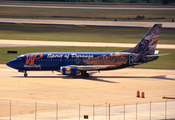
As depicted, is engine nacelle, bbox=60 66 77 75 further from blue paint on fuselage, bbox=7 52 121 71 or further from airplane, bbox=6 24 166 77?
blue paint on fuselage, bbox=7 52 121 71

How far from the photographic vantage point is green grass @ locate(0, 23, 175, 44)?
111312 millimetres

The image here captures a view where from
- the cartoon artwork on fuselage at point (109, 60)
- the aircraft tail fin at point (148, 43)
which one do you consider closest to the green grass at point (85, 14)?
the aircraft tail fin at point (148, 43)

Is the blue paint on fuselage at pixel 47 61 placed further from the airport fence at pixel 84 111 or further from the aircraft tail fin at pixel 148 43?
the airport fence at pixel 84 111

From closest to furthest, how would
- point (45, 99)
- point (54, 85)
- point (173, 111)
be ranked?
point (173, 111)
point (45, 99)
point (54, 85)

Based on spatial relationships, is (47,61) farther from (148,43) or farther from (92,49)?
(92,49)

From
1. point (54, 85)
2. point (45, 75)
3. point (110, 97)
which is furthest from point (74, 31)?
point (110, 97)

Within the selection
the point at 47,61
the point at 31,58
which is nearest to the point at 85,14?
the point at 31,58

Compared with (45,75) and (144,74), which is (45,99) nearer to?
(45,75)

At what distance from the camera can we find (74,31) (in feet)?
408

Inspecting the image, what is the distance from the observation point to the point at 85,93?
46438mm

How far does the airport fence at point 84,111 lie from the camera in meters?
34.4

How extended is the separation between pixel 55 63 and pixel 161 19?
3921 inches

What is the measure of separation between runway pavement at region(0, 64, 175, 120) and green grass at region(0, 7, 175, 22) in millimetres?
93665

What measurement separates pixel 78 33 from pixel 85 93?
7715 cm
